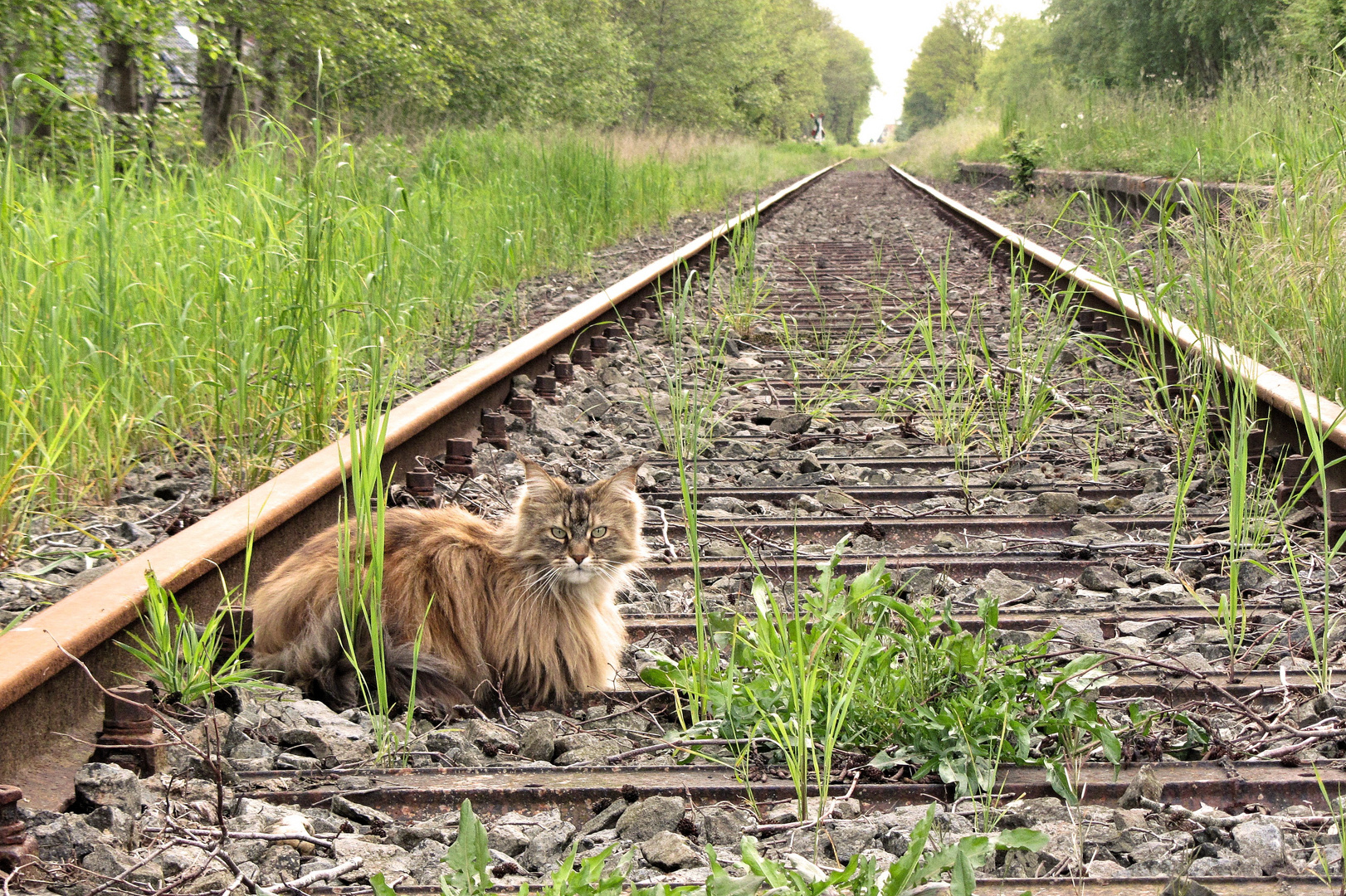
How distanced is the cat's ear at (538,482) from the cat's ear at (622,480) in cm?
11

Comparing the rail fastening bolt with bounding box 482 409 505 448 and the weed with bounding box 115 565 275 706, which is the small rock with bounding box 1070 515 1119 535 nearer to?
the rail fastening bolt with bounding box 482 409 505 448

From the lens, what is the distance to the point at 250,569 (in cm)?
298

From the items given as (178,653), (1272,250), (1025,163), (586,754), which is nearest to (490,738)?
(586,754)

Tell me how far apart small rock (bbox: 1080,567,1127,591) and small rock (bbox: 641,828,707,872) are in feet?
5.62

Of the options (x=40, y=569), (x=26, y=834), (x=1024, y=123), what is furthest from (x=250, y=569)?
(x=1024, y=123)

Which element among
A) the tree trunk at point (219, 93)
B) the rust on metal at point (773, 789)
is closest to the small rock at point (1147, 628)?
the rust on metal at point (773, 789)

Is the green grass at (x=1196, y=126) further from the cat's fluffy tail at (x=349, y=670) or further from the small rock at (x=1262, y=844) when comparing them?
the cat's fluffy tail at (x=349, y=670)

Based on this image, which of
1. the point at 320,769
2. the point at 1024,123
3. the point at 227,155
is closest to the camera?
the point at 320,769

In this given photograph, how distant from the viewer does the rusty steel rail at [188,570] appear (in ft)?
6.71

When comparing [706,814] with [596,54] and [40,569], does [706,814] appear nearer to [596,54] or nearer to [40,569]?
[40,569]

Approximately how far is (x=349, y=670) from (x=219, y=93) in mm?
18607

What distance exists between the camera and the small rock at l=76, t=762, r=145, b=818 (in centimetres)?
197

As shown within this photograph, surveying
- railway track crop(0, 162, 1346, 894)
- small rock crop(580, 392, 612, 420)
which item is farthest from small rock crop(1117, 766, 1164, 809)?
small rock crop(580, 392, 612, 420)

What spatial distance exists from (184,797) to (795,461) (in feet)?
9.41
